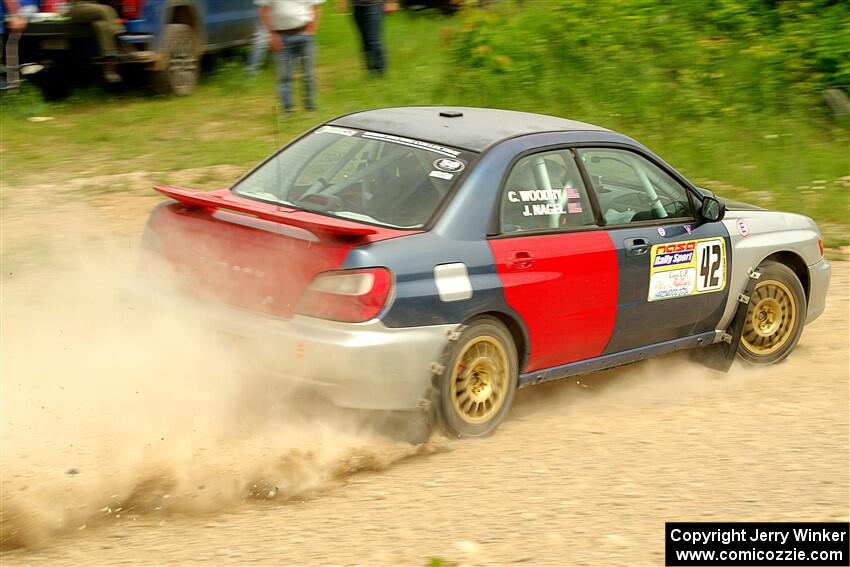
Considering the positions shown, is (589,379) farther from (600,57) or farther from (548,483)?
(600,57)

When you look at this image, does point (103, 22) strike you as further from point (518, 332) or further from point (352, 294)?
point (352, 294)

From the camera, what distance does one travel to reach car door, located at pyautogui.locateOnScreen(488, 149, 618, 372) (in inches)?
232

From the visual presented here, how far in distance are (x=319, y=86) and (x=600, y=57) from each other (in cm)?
353

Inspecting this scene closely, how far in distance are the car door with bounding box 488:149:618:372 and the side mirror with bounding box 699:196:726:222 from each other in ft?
2.74

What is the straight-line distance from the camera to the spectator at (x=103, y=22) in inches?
492

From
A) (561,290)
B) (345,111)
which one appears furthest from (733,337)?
(345,111)

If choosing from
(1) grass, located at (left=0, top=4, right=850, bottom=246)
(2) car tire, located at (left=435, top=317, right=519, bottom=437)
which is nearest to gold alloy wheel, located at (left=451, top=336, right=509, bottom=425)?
(2) car tire, located at (left=435, top=317, right=519, bottom=437)

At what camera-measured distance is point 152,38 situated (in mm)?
13234

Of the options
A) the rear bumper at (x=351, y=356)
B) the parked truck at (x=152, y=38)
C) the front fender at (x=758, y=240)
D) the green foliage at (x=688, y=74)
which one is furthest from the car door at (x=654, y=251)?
the parked truck at (x=152, y=38)

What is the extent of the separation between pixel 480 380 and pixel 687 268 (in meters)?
1.70

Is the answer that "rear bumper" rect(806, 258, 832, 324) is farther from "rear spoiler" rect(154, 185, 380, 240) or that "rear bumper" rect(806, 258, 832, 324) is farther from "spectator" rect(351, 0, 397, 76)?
"spectator" rect(351, 0, 397, 76)

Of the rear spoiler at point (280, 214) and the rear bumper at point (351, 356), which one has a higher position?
the rear spoiler at point (280, 214)

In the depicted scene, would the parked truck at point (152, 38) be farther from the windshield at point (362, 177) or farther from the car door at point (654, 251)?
the car door at point (654, 251)

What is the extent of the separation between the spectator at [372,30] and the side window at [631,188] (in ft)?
26.4
